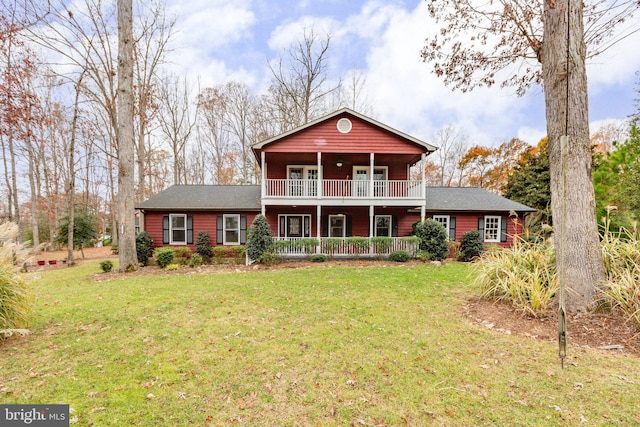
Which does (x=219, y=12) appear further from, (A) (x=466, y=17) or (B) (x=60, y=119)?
(B) (x=60, y=119)

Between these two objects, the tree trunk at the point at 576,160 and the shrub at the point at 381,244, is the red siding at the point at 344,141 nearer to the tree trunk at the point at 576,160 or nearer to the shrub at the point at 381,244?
the shrub at the point at 381,244

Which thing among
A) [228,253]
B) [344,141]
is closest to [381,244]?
[344,141]

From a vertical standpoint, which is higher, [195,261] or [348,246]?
[348,246]

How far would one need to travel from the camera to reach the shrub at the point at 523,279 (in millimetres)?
4617

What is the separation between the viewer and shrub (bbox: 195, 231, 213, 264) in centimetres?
1338

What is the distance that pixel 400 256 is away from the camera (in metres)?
11.9

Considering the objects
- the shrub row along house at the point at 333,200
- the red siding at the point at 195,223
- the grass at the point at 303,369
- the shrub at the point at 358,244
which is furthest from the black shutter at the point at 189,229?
the shrub at the point at 358,244

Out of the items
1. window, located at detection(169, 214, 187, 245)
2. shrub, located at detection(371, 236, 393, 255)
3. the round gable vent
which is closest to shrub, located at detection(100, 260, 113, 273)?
window, located at detection(169, 214, 187, 245)

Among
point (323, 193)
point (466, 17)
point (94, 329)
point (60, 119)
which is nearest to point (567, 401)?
point (94, 329)

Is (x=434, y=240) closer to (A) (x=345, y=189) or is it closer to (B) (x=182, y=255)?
(A) (x=345, y=189)

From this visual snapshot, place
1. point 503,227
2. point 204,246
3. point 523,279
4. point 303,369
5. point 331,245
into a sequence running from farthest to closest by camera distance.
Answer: point 503,227 < point 204,246 < point 331,245 < point 523,279 < point 303,369

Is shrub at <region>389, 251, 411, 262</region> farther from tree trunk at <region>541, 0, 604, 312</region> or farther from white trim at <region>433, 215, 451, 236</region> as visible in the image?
tree trunk at <region>541, 0, 604, 312</region>

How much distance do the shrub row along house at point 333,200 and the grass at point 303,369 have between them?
7550mm

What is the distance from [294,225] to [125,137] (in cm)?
862
